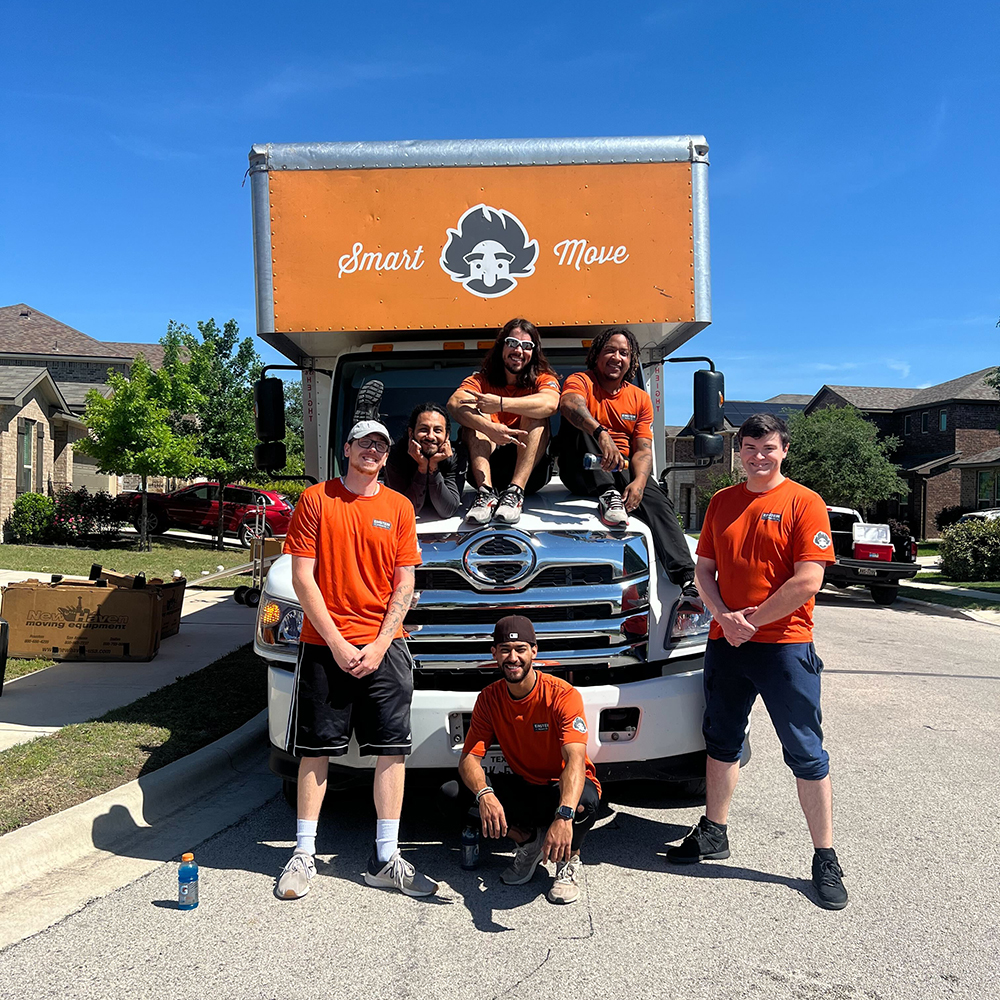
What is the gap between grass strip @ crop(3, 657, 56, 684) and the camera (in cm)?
768

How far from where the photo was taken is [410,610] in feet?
13.7

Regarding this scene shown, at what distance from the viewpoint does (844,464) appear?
37.3 metres

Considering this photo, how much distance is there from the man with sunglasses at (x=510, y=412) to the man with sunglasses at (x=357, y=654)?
1021mm

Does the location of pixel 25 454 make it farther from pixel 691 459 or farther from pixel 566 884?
pixel 691 459

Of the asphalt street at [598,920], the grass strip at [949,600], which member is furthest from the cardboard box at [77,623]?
the grass strip at [949,600]

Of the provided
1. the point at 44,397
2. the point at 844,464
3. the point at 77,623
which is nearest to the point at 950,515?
the point at 844,464

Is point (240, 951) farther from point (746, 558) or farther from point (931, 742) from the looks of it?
point (931, 742)

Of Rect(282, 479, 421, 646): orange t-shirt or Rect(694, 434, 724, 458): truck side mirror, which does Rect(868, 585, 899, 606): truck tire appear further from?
Rect(282, 479, 421, 646): orange t-shirt

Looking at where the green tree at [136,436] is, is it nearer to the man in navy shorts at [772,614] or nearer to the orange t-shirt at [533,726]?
the orange t-shirt at [533,726]

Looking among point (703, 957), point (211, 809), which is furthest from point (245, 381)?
point (703, 957)

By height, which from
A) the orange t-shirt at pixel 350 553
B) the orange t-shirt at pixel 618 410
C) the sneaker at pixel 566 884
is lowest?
the sneaker at pixel 566 884

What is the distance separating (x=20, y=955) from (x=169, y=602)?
651 centimetres

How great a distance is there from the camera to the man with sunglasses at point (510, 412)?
4953 millimetres

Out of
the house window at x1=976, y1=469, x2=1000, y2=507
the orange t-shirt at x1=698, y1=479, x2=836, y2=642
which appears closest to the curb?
the orange t-shirt at x1=698, y1=479, x2=836, y2=642
